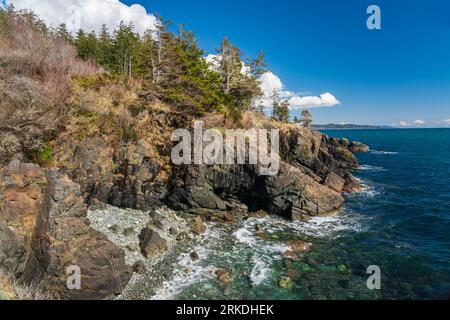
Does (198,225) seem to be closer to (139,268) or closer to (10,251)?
(139,268)

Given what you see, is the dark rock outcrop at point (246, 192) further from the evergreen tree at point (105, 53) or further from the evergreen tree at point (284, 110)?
the evergreen tree at point (284, 110)

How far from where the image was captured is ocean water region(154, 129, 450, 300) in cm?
1519

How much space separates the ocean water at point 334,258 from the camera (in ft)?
49.8

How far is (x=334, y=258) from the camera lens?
61.9 ft

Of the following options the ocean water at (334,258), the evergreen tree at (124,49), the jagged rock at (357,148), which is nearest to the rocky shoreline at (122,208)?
the ocean water at (334,258)

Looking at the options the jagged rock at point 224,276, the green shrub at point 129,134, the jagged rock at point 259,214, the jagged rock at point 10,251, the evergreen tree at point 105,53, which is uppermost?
the evergreen tree at point 105,53

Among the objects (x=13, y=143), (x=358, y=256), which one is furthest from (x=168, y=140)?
(x=358, y=256)

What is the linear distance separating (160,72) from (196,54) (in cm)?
578

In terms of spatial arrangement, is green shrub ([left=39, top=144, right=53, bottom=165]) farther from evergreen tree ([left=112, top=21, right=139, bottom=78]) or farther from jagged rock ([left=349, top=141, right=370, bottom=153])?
jagged rock ([left=349, top=141, right=370, bottom=153])

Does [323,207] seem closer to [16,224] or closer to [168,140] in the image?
[168,140]

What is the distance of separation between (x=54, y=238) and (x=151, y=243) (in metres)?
6.06

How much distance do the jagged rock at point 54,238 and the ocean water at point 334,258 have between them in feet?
12.0

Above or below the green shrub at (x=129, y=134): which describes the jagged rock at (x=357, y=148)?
below
